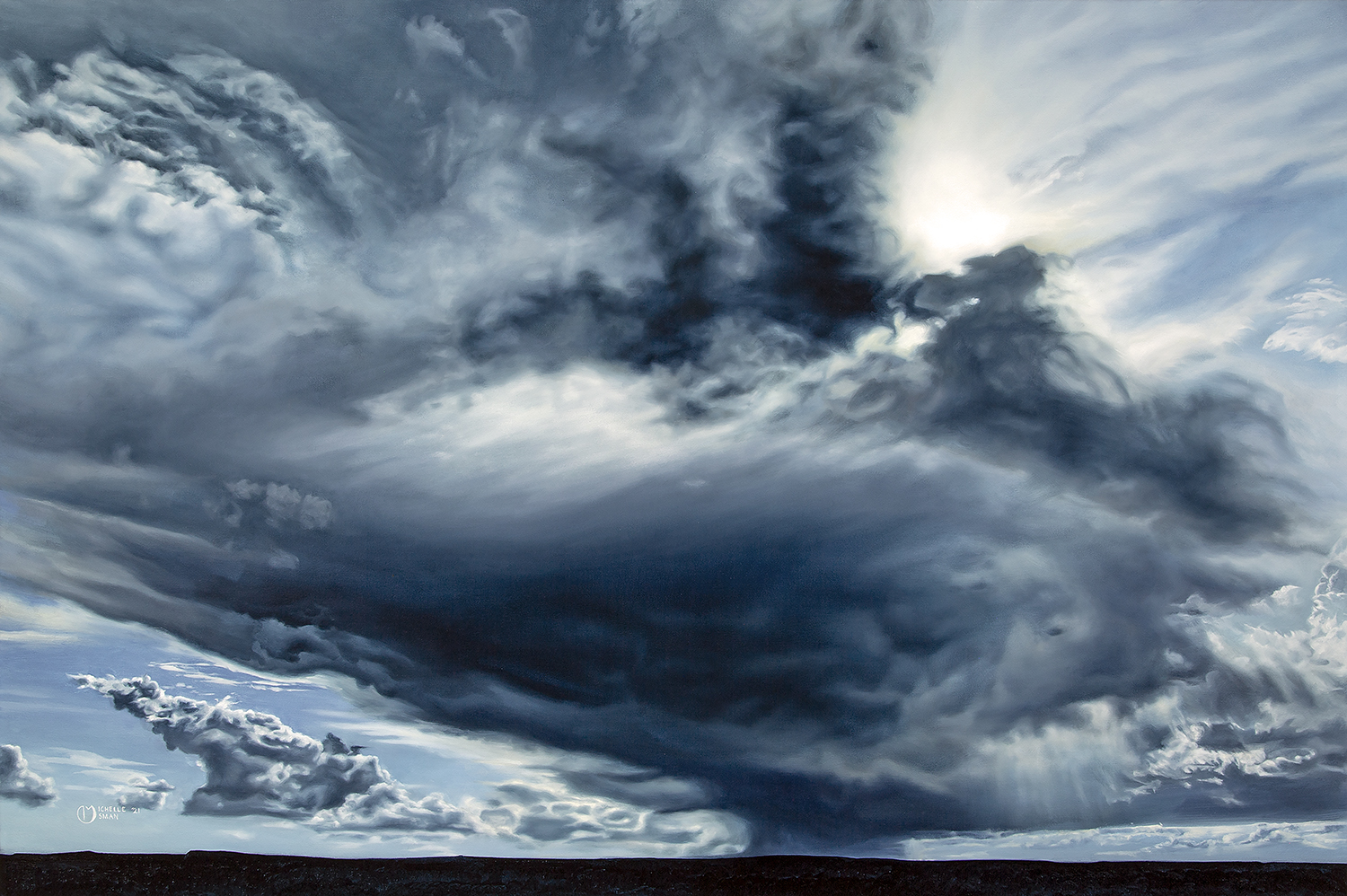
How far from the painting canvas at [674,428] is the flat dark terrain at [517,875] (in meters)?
0.07

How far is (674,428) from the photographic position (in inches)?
122

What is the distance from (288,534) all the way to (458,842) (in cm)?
145

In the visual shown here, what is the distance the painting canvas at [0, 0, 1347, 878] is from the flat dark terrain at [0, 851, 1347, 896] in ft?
0.24

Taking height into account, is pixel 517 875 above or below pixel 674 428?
below

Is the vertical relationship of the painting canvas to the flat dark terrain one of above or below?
above

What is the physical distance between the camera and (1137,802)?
2.92 m

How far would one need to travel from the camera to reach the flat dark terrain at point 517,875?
2.99 meters

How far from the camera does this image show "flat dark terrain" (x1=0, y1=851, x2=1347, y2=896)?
299cm

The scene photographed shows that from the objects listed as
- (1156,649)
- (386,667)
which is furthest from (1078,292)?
(386,667)

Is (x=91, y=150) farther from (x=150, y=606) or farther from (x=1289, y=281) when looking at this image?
(x=1289, y=281)

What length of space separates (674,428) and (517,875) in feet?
6.39

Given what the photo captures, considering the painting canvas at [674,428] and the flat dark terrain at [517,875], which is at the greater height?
the painting canvas at [674,428]

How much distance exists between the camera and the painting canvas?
2.89 metres

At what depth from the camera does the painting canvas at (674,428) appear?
9.50 feet
